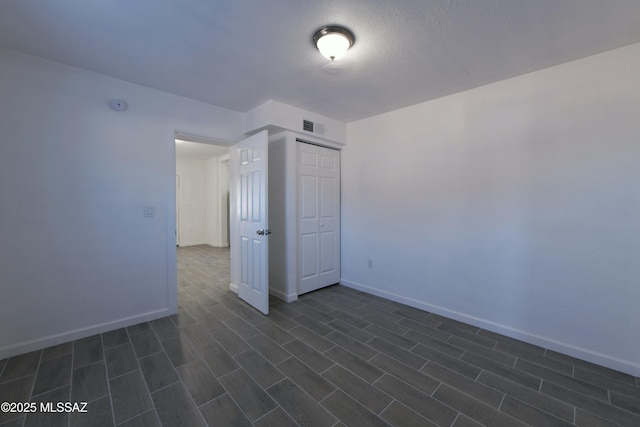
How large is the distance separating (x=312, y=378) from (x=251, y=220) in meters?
1.91

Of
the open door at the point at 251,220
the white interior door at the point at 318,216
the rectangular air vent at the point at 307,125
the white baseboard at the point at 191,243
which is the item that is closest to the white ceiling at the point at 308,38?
the rectangular air vent at the point at 307,125

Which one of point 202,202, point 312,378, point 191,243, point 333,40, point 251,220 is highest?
point 333,40

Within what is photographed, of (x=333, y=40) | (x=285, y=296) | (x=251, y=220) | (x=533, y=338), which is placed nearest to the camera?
(x=333, y=40)

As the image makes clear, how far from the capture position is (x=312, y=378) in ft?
6.24

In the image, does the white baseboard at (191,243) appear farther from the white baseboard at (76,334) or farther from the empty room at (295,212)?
the white baseboard at (76,334)

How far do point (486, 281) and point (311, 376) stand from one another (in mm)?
2042

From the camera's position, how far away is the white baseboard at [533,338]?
2.02 meters

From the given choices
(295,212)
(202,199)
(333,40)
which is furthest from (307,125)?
(202,199)

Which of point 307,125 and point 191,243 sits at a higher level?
point 307,125

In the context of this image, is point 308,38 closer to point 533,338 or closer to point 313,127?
point 313,127

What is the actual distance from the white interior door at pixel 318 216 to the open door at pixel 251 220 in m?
0.68

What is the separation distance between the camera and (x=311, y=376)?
192 cm

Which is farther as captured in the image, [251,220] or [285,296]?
[285,296]

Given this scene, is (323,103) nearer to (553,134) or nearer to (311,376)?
(553,134)
